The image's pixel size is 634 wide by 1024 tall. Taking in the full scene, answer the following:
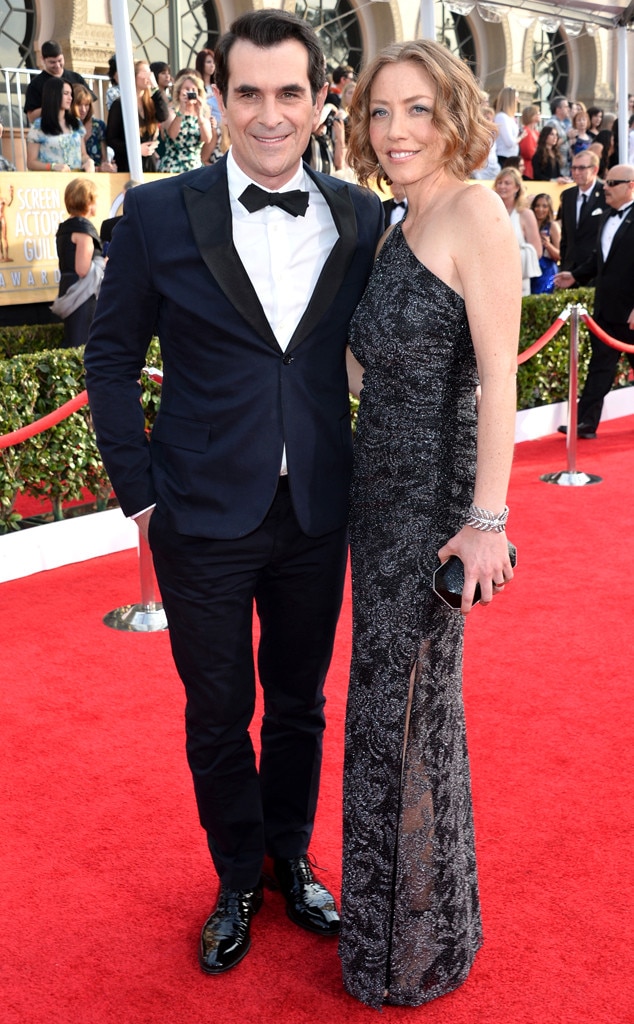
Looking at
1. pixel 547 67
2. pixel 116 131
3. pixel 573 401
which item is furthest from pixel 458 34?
pixel 573 401

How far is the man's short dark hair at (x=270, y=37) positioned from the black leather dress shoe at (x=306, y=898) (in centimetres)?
183

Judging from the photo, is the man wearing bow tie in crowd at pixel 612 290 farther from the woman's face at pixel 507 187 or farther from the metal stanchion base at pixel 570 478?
the metal stanchion base at pixel 570 478

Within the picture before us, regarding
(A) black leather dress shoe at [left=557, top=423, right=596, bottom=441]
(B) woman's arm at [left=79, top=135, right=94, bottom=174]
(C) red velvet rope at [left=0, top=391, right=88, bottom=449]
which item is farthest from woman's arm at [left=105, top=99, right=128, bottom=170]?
(C) red velvet rope at [left=0, top=391, right=88, bottom=449]

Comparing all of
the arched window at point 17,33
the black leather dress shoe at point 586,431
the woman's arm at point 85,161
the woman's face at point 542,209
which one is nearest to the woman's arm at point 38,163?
the woman's arm at point 85,161

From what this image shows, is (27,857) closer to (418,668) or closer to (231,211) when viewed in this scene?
(418,668)

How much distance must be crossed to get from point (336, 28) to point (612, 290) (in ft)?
49.1

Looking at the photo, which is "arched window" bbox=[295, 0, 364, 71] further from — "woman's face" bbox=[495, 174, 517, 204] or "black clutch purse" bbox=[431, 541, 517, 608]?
"black clutch purse" bbox=[431, 541, 517, 608]

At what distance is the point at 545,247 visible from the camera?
459 inches

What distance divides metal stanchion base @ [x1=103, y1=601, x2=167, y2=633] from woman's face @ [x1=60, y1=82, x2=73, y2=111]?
557 centimetres

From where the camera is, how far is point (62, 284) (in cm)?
790

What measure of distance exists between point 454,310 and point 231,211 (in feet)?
1.76

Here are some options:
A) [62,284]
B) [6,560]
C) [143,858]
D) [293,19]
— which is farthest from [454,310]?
[62,284]

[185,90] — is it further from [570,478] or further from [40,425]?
[40,425]

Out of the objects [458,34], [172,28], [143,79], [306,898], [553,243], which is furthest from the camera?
[458,34]
